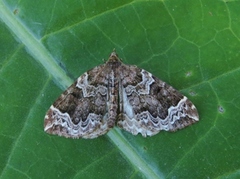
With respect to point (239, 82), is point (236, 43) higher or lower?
higher

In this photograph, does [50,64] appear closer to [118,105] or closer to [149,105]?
[118,105]

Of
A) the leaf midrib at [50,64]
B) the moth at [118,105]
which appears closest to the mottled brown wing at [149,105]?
the moth at [118,105]

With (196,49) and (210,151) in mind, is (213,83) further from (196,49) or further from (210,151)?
(210,151)

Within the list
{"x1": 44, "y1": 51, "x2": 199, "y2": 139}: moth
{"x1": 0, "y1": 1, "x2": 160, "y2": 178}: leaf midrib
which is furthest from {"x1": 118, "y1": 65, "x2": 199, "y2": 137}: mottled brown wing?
{"x1": 0, "y1": 1, "x2": 160, "y2": 178}: leaf midrib

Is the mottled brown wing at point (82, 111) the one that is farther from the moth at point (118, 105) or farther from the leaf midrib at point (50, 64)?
the leaf midrib at point (50, 64)

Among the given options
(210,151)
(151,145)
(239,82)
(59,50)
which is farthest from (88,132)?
(239,82)

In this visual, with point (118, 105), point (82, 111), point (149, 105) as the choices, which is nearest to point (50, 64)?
point (82, 111)
